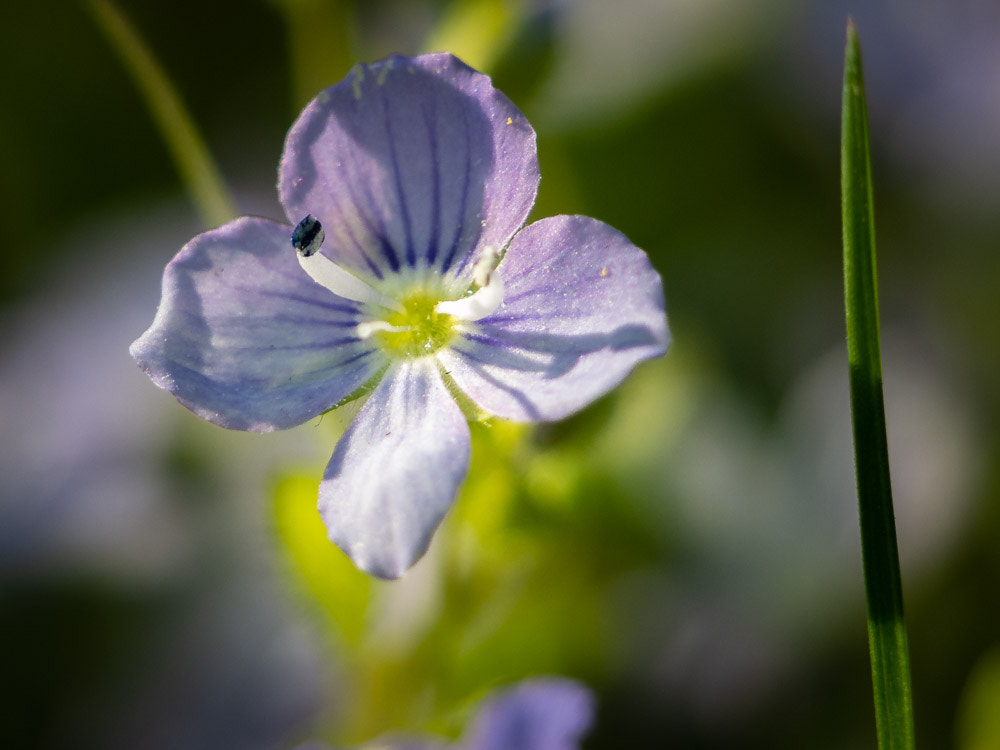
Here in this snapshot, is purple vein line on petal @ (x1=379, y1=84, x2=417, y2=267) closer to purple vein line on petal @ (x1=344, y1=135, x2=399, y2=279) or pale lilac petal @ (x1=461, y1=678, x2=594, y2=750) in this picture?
purple vein line on petal @ (x1=344, y1=135, x2=399, y2=279)

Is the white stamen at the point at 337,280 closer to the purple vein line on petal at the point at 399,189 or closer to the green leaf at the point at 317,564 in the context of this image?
the purple vein line on petal at the point at 399,189

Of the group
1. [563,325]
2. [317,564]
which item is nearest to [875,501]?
[563,325]

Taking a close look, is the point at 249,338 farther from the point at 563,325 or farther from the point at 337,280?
the point at 563,325

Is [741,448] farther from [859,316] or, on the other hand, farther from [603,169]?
[859,316]

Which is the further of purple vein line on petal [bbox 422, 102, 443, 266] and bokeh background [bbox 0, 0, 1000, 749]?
bokeh background [bbox 0, 0, 1000, 749]

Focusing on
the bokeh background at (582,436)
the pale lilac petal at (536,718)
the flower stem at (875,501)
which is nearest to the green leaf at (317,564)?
the bokeh background at (582,436)

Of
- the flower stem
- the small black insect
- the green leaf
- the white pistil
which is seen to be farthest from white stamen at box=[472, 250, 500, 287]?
the green leaf
